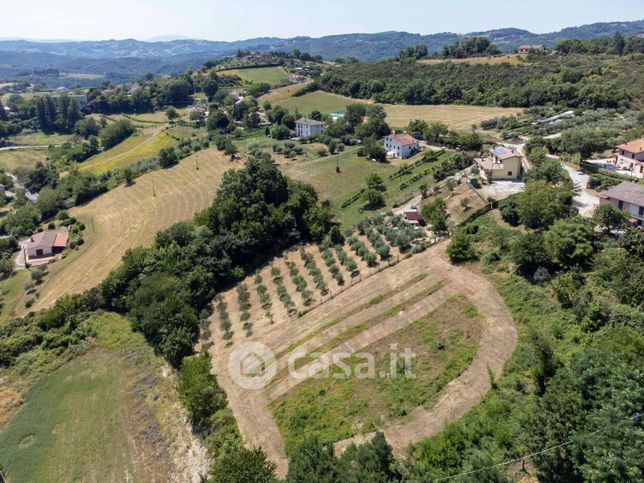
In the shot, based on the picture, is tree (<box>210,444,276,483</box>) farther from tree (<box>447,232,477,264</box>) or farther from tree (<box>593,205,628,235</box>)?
tree (<box>593,205,628,235</box>)

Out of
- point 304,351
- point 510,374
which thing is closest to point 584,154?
point 510,374

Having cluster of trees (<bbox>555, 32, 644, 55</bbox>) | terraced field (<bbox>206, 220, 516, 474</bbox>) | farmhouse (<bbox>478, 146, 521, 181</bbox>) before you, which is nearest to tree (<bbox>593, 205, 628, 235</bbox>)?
terraced field (<bbox>206, 220, 516, 474</bbox>)

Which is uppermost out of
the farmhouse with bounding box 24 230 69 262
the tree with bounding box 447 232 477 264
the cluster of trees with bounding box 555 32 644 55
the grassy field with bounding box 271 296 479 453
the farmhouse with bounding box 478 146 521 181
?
the cluster of trees with bounding box 555 32 644 55

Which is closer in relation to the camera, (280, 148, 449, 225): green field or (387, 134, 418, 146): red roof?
(280, 148, 449, 225): green field

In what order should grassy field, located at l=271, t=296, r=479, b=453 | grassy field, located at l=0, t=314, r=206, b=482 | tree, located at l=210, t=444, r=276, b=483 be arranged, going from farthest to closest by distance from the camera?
grassy field, located at l=0, t=314, r=206, b=482, grassy field, located at l=271, t=296, r=479, b=453, tree, located at l=210, t=444, r=276, b=483

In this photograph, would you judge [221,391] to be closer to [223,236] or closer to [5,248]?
[223,236]

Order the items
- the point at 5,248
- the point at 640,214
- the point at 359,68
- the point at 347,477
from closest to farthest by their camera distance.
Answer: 1. the point at 347,477
2. the point at 640,214
3. the point at 5,248
4. the point at 359,68
